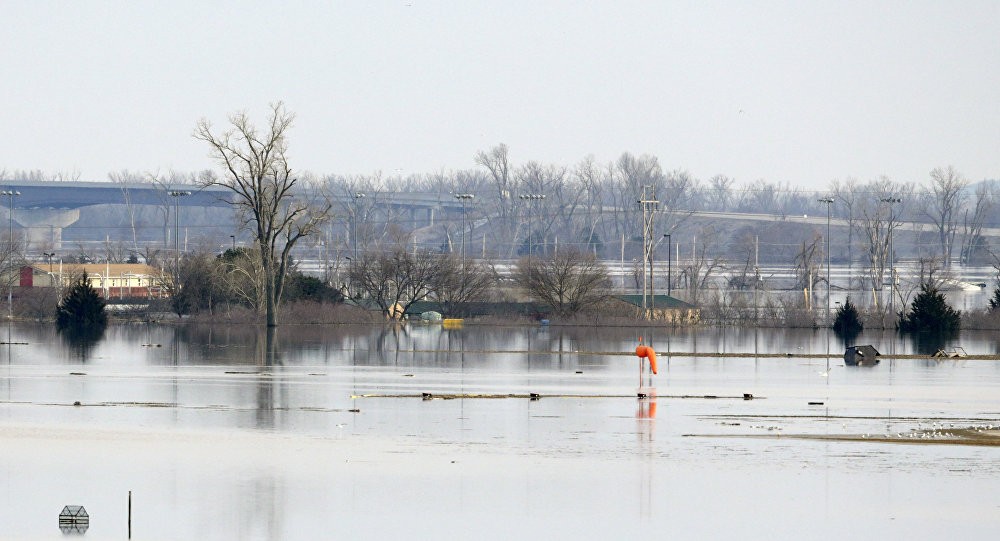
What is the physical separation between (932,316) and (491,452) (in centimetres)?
4979

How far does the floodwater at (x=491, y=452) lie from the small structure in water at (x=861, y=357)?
4.17m

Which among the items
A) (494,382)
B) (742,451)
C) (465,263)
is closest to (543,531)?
(742,451)

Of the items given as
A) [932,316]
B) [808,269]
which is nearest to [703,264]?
[808,269]

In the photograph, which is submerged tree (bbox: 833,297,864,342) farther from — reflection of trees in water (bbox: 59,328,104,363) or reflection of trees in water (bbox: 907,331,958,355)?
reflection of trees in water (bbox: 59,328,104,363)

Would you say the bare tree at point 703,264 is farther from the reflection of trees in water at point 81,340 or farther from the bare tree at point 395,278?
the reflection of trees in water at point 81,340

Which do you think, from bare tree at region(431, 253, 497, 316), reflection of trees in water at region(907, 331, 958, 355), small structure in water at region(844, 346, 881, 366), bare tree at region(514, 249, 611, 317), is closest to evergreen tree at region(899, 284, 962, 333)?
reflection of trees in water at region(907, 331, 958, 355)

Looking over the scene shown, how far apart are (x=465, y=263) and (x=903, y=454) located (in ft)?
208

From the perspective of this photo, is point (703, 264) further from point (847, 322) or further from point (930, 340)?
point (930, 340)

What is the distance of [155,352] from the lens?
4694 cm

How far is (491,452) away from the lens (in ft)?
70.4

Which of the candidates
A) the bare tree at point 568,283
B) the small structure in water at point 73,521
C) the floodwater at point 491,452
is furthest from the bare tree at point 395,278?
the small structure in water at point 73,521

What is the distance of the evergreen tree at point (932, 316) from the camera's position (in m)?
66.8

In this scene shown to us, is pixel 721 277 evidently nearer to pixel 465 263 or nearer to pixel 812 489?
pixel 465 263

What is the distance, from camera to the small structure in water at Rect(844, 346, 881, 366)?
44031 mm
